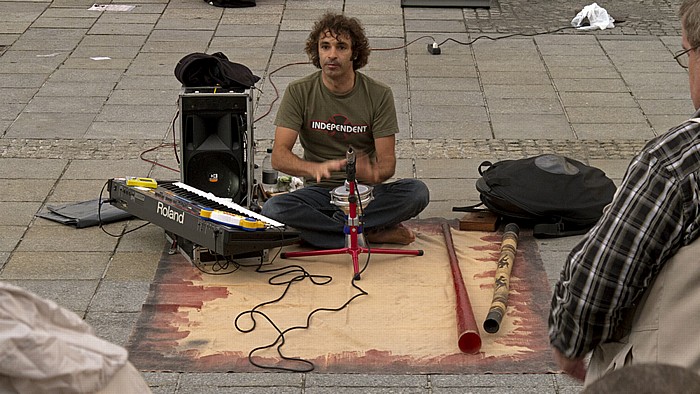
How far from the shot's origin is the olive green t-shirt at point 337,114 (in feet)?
18.9

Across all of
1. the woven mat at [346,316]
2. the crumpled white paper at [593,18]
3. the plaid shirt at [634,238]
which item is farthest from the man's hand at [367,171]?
the crumpled white paper at [593,18]

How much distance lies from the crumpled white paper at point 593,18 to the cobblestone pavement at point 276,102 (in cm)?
12

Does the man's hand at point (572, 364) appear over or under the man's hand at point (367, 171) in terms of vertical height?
over

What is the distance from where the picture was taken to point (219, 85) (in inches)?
233

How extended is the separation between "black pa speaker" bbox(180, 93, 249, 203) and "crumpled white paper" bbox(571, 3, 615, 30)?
5.67m

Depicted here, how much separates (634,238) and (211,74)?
12.2ft

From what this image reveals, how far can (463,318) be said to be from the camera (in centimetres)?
492

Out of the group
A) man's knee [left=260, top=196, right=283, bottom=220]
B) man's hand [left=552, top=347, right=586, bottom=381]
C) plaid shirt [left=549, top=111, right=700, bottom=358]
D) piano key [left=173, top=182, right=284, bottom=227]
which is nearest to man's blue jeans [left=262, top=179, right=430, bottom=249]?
man's knee [left=260, top=196, right=283, bottom=220]

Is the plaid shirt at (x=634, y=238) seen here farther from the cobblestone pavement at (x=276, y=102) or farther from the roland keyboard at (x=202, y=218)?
the roland keyboard at (x=202, y=218)

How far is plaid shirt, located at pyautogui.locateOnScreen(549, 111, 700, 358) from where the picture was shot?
2.48m

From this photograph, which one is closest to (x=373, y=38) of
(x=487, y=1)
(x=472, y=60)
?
(x=472, y=60)

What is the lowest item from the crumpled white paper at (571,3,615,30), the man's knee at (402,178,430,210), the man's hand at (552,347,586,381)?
the crumpled white paper at (571,3,615,30)

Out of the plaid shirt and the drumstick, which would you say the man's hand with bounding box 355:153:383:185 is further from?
the plaid shirt

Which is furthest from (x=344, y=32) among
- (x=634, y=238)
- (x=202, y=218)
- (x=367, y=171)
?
(x=634, y=238)
